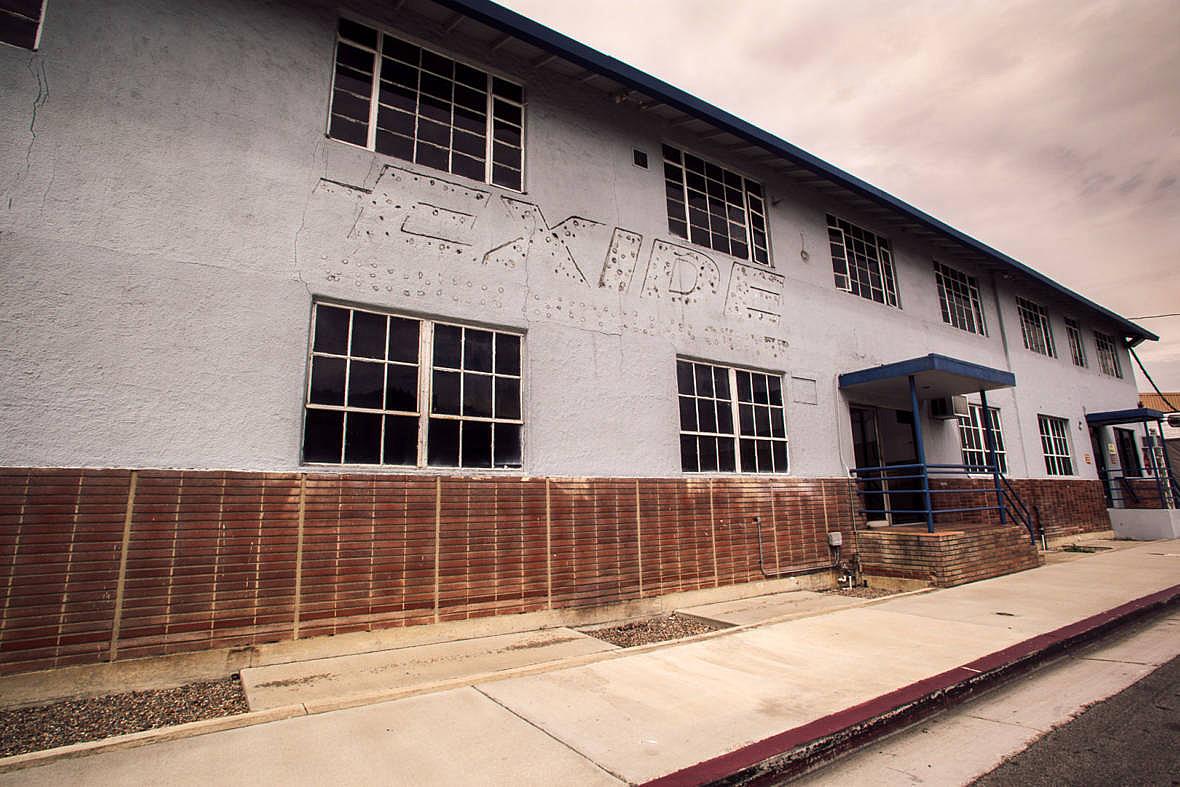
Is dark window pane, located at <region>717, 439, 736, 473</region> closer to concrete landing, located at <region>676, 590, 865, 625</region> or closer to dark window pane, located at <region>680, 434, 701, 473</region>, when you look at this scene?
dark window pane, located at <region>680, 434, 701, 473</region>

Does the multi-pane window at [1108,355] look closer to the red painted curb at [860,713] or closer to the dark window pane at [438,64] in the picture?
the red painted curb at [860,713]

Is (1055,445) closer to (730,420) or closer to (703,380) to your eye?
(730,420)

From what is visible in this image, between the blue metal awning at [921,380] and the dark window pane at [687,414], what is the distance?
11.5 ft

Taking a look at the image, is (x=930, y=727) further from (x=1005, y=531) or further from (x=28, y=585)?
(x=1005, y=531)

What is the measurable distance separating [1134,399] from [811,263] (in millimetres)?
17440

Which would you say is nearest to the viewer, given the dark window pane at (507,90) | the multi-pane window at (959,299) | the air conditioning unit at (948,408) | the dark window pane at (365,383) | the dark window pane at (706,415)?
the dark window pane at (365,383)

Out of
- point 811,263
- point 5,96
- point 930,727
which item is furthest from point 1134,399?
point 5,96

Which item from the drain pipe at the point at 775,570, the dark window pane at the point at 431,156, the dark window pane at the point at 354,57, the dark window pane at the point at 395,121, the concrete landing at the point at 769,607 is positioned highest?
the dark window pane at the point at 354,57

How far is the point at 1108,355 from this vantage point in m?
19.8

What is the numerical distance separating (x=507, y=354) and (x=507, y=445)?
1.03 m

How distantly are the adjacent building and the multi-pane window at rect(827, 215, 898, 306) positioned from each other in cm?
100

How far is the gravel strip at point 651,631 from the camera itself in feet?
20.1

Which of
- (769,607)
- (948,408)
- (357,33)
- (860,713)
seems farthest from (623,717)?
(948,408)

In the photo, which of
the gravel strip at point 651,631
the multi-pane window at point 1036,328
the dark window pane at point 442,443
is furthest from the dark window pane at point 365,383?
the multi-pane window at point 1036,328
